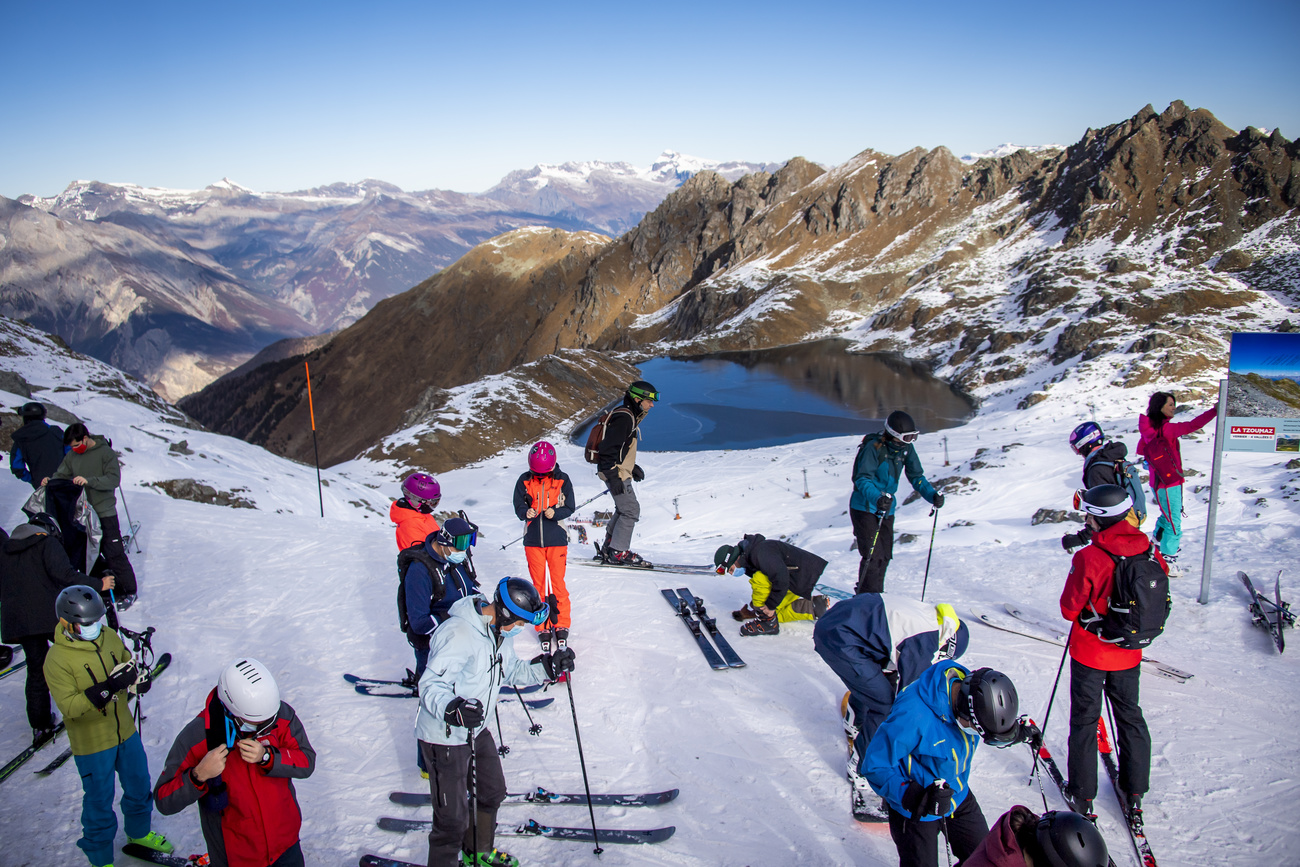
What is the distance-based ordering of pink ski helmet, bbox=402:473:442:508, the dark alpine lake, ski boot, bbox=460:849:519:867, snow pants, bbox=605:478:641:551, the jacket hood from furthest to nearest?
the dark alpine lake, snow pants, bbox=605:478:641:551, pink ski helmet, bbox=402:473:442:508, the jacket hood, ski boot, bbox=460:849:519:867

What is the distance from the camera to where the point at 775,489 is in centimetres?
2305

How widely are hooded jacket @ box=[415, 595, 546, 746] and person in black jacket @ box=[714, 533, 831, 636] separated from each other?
4163 millimetres

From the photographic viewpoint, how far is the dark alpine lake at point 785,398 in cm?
4803

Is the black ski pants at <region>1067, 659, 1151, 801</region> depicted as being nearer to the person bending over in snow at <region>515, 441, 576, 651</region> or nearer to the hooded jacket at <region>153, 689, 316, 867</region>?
the person bending over in snow at <region>515, 441, 576, 651</region>

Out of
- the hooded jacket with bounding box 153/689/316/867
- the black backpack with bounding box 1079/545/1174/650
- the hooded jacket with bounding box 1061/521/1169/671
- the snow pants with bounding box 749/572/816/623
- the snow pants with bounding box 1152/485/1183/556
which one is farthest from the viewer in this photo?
the snow pants with bounding box 1152/485/1183/556

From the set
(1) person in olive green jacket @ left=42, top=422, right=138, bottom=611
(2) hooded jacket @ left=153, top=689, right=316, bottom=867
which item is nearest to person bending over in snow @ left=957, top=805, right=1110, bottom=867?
(2) hooded jacket @ left=153, top=689, right=316, bottom=867

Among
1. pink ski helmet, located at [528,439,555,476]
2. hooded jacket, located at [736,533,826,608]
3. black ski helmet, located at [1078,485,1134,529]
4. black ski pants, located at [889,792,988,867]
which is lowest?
black ski pants, located at [889,792,988,867]

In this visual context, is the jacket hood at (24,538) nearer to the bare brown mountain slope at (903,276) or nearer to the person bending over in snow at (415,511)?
the person bending over in snow at (415,511)

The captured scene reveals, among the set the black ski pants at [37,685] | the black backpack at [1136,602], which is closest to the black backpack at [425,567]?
the black ski pants at [37,685]

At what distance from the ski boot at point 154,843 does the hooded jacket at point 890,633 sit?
5.14 meters

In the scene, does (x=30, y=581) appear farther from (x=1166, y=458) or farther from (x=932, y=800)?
(x=1166, y=458)

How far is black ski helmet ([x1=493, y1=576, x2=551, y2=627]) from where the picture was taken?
437 cm

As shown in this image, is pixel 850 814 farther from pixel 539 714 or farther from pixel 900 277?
pixel 900 277

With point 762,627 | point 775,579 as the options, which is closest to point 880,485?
point 775,579
